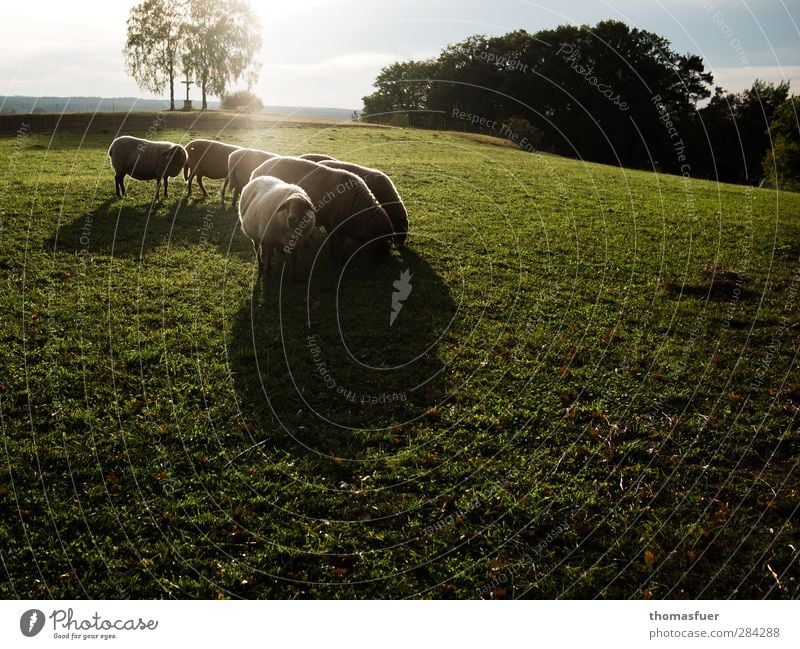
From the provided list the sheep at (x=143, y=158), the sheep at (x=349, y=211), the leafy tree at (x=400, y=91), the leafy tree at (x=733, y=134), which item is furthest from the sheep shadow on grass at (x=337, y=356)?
the leafy tree at (x=733, y=134)

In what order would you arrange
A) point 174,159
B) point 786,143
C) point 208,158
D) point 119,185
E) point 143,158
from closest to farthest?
point 143,158
point 174,159
point 119,185
point 208,158
point 786,143

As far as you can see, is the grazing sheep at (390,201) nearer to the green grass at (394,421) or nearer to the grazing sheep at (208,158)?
the green grass at (394,421)

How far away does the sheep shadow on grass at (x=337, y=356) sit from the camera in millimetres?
7334

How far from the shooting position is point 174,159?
18062 mm


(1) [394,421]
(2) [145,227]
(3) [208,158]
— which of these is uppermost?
(3) [208,158]

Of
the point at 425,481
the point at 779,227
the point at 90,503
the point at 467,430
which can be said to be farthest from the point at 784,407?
the point at 779,227

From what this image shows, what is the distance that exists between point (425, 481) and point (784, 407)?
18.9 ft

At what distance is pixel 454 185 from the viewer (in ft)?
76.5

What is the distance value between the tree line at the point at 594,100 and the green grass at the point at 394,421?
1775 inches

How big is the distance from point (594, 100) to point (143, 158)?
200ft

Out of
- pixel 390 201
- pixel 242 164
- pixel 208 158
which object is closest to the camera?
pixel 390 201

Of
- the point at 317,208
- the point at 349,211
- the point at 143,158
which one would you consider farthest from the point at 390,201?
the point at 143,158

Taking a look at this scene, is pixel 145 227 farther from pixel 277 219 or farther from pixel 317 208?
pixel 277 219

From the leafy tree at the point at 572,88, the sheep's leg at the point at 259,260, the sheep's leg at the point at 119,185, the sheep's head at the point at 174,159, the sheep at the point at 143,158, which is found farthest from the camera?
the leafy tree at the point at 572,88
